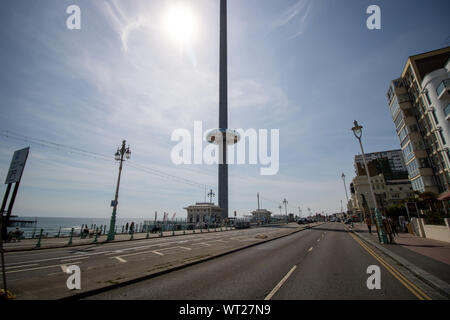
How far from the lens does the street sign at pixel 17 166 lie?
17.9 ft

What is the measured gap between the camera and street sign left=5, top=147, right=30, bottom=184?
545 centimetres

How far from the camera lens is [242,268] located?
313 inches

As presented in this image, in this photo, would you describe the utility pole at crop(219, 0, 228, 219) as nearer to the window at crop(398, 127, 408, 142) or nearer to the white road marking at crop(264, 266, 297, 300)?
the window at crop(398, 127, 408, 142)

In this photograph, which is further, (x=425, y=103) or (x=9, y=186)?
(x=425, y=103)

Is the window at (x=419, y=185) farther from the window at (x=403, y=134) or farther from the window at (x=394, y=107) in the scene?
the window at (x=394, y=107)

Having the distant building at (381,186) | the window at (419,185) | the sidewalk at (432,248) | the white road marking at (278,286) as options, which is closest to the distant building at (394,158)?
the distant building at (381,186)

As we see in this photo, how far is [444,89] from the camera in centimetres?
2483

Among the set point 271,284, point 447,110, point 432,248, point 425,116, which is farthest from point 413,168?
point 271,284

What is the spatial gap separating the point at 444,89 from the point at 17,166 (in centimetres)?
4189
